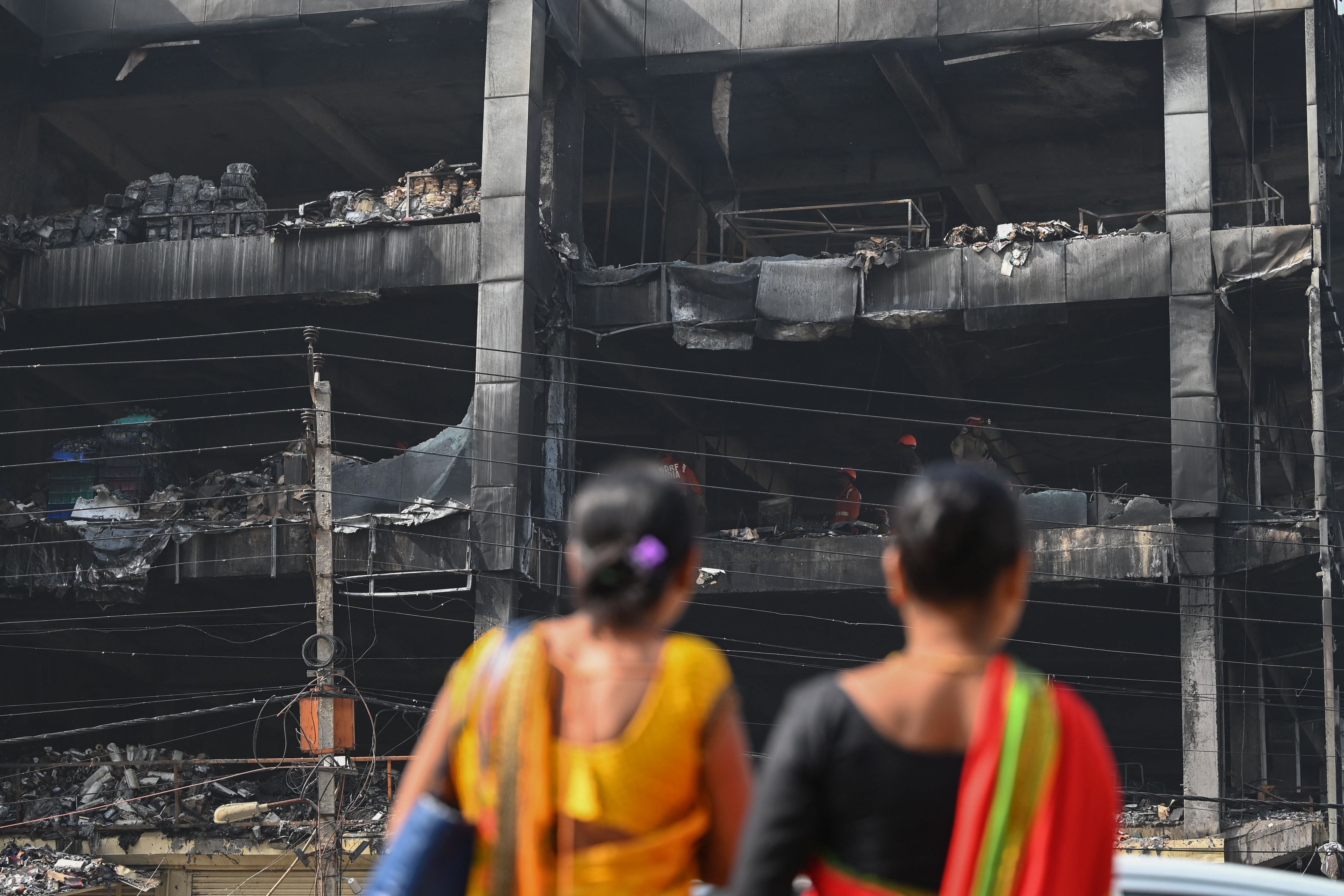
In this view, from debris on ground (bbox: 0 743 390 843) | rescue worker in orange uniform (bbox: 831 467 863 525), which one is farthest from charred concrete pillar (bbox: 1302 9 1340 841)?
debris on ground (bbox: 0 743 390 843)

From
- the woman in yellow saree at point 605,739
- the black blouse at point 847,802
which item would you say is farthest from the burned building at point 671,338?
the black blouse at point 847,802

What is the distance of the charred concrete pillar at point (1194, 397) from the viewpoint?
20031 millimetres

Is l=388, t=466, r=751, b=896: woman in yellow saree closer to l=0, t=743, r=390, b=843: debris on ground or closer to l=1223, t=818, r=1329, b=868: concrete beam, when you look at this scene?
l=0, t=743, r=390, b=843: debris on ground

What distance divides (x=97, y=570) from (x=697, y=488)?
9039 mm

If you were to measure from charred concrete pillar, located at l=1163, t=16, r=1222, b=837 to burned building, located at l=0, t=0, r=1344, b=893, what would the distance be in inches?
2.3

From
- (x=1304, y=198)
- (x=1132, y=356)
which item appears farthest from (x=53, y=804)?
(x=1304, y=198)

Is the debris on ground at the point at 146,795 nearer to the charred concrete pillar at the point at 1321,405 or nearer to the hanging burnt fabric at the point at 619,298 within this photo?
the hanging burnt fabric at the point at 619,298

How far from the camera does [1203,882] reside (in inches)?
149

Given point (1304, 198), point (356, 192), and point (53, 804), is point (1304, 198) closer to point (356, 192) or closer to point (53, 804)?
point (356, 192)

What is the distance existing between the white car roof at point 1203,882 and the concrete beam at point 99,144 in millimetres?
25209

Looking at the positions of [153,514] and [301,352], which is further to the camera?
[301,352]

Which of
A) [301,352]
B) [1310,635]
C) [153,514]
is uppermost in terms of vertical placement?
[301,352]

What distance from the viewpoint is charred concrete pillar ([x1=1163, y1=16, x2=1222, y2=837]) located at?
20.0 m

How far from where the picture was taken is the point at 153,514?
2262cm
